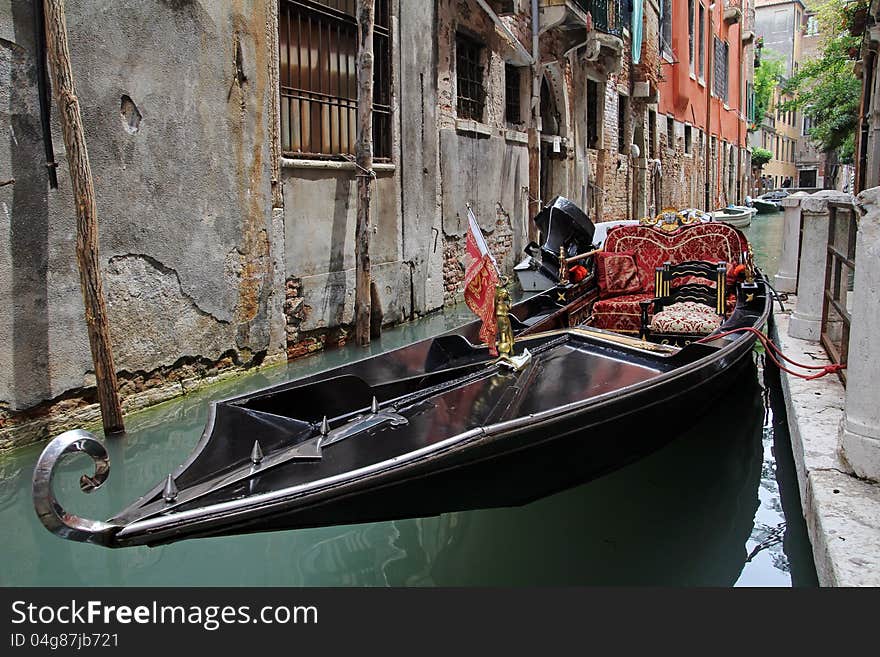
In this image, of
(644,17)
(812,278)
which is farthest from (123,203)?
(644,17)

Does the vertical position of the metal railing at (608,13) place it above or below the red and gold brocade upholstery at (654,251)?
above

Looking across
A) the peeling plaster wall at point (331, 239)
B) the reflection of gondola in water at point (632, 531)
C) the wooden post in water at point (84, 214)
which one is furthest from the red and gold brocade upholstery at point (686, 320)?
the wooden post in water at point (84, 214)

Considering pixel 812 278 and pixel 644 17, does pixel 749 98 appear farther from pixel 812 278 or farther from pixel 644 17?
pixel 812 278

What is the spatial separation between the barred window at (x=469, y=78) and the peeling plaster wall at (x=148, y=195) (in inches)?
164

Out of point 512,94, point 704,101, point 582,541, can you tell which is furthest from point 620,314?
point 704,101

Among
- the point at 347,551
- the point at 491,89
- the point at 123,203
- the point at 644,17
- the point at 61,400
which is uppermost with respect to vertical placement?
the point at 644,17

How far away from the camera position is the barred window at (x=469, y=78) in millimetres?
10172

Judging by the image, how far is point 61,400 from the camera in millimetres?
4734

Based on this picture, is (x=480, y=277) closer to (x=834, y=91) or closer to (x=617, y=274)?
(x=617, y=274)

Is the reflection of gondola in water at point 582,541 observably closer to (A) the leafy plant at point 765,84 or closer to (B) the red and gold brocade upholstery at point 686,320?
(B) the red and gold brocade upholstery at point 686,320

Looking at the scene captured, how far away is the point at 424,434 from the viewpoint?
3.18 metres

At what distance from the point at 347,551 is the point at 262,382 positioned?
2.78 meters

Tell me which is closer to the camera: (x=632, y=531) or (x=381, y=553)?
(x=381, y=553)

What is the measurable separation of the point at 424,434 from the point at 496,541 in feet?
3.07
